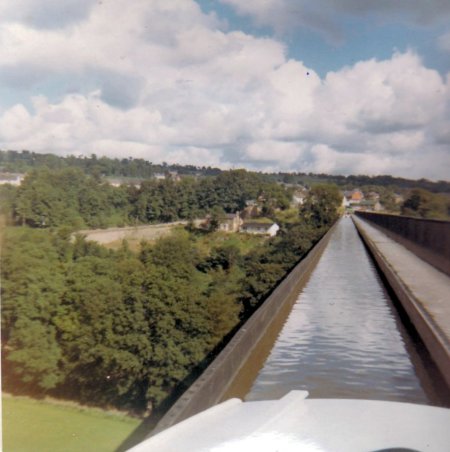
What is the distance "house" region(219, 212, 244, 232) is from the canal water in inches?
945

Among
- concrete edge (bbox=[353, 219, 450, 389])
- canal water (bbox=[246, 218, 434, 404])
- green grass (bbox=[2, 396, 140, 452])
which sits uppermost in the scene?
concrete edge (bbox=[353, 219, 450, 389])

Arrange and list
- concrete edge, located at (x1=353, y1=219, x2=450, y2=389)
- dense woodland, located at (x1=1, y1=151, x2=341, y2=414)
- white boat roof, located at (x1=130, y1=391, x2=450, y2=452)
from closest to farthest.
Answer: white boat roof, located at (x1=130, y1=391, x2=450, y2=452), concrete edge, located at (x1=353, y1=219, x2=450, y2=389), dense woodland, located at (x1=1, y1=151, x2=341, y2=414)

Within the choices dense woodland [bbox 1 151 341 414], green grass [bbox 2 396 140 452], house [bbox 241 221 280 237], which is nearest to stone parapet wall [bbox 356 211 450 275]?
green grass [bbox 2 396 140 452]

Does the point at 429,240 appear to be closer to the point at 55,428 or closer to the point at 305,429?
the point at 55,428

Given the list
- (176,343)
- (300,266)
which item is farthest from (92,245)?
(300,266)

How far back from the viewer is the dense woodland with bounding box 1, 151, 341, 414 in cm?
1833

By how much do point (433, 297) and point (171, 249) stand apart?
19.0 meters

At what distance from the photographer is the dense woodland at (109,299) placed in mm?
18328

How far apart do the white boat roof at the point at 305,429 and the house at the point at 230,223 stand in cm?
3007

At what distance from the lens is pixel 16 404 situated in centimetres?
1319

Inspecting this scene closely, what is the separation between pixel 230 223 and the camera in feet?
112

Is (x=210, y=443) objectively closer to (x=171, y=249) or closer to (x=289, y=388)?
(x=289, y=388)

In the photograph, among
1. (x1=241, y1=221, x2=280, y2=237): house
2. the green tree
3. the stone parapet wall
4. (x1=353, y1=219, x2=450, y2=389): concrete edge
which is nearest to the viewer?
(x1=353, y1=219, x2=450, y2=389): concrete edge

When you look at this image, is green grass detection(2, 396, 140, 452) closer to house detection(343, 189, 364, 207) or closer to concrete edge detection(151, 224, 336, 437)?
concrete edge detection(151, 224, 336, 437)
